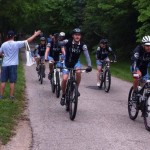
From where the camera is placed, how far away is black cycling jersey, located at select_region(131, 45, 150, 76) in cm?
919

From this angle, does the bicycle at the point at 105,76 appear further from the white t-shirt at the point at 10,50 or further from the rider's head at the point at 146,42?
the rider's head at the point at 146,42

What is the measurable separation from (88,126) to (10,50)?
347 centimetres

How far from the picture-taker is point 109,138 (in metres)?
7.82

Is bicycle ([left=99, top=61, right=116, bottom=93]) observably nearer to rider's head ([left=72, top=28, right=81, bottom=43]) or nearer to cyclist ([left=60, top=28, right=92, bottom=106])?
cyclist ([left=60, top=28, right=92, bottom=106])

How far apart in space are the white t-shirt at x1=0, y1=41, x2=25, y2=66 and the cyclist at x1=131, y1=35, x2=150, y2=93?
125 inches

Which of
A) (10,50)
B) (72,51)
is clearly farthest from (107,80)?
(72,51)

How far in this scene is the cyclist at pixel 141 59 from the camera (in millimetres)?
9078

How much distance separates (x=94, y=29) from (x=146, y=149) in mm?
39110

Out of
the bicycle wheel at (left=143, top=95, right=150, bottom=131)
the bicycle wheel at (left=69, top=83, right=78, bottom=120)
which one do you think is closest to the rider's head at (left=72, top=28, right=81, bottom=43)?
the bicycle wheel at (left=69, top=83, right=78, bottom=120)

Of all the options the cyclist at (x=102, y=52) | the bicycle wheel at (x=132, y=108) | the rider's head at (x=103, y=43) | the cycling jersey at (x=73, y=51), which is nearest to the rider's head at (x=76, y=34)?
the cycling jersey at (x=73, y=51)

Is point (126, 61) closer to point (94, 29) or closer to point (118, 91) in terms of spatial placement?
point (94, 29)

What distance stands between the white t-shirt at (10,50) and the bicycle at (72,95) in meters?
→ 1.72

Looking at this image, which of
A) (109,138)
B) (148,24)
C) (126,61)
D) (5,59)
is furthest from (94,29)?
(109,138)

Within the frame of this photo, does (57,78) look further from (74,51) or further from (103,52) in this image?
(74,51)
